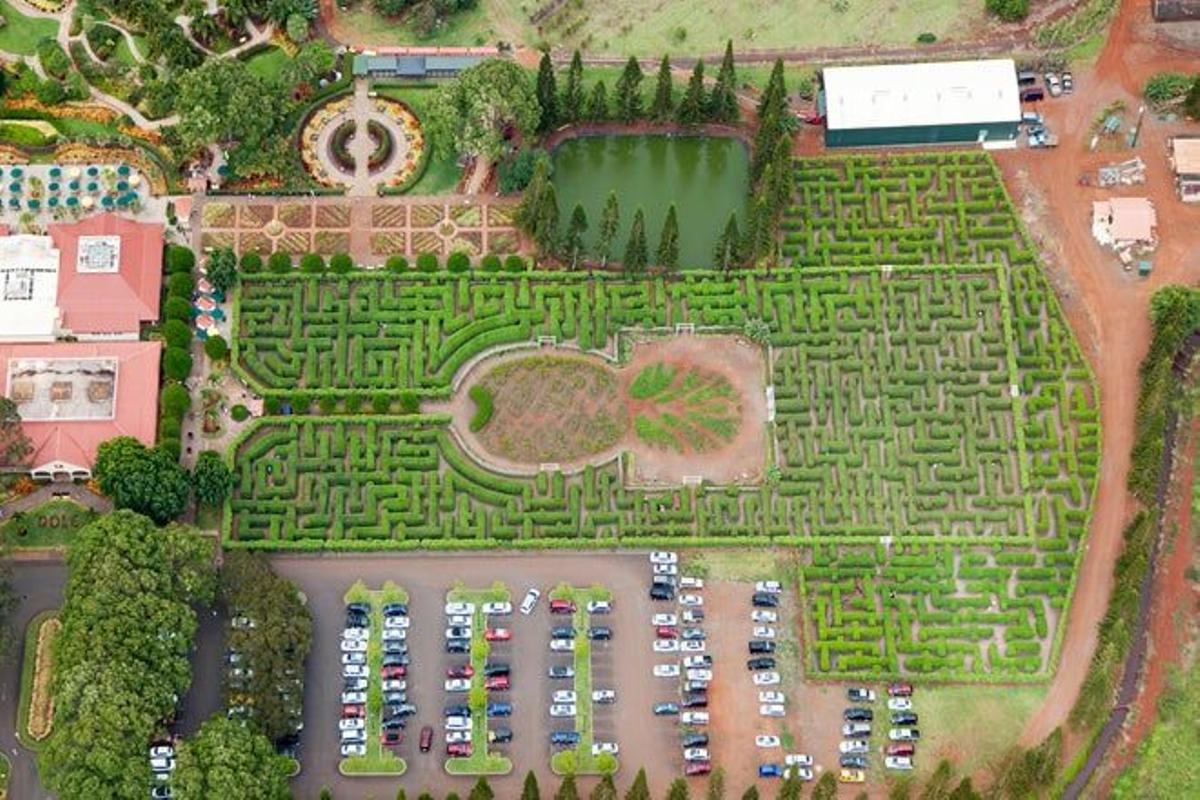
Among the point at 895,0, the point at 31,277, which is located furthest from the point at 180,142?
the point at 895,0

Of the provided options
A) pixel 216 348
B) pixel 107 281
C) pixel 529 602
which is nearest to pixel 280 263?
pixel 216 348

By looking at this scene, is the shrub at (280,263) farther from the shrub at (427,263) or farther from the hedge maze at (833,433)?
the shrub at (427,263)

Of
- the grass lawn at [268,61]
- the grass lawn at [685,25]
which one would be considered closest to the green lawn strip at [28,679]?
the grass lawn at [268,61]

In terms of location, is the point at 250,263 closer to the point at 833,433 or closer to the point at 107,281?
the point at 107,281

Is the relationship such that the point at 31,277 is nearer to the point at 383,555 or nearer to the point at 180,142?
the point at 180,142

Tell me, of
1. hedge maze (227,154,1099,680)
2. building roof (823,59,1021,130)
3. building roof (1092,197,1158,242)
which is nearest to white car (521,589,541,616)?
hedge maze (227,154,1099,680)
